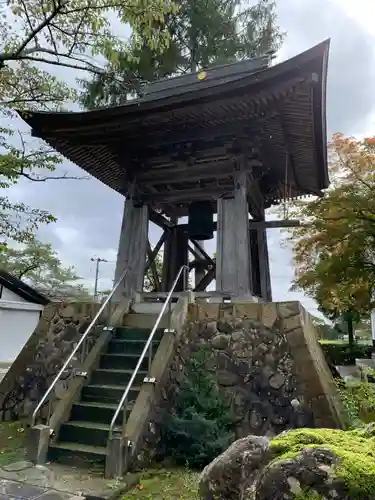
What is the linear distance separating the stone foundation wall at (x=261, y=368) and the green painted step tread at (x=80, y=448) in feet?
1.56

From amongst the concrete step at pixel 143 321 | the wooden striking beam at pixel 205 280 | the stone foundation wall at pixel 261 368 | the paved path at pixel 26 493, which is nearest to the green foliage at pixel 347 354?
the wooden striking beam at pixel 205 280

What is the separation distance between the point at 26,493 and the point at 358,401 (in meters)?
3.93

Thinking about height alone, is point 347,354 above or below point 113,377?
above

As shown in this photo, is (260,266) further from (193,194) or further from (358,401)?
(358,401)

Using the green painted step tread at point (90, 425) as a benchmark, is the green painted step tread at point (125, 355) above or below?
above

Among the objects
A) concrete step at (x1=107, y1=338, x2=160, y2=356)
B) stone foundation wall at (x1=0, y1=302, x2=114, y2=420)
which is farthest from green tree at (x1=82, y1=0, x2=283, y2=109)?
concrete step at (x1=107, y1=338, x2=160, y2=356)

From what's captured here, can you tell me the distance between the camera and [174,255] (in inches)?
332

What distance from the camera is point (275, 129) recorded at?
626 cm

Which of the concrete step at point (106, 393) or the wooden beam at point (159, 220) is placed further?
the wooden beam at point (159, 220)

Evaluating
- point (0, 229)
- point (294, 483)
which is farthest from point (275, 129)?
point (0, 229)

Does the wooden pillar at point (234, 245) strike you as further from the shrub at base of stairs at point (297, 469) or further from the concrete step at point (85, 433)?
the shrub at base of stairs at point (297, 469)

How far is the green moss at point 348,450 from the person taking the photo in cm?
164

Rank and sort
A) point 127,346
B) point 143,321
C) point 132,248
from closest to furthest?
point 127,346, point 143,321, point 132,248

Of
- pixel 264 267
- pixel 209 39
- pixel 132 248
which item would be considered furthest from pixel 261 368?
pixel 209 39
